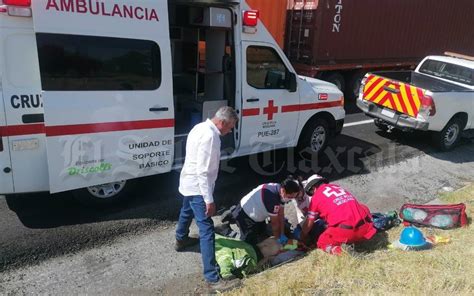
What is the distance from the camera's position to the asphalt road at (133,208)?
453 centimetres

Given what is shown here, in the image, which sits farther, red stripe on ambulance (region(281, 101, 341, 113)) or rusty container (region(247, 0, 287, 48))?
rusty container (region(247, 0, 287, 48))

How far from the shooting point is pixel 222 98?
6441mm

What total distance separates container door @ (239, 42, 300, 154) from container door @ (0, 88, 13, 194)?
2923 mm

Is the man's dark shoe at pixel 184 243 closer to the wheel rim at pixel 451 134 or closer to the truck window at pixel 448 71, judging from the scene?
the wheel rim at pixel 451 134

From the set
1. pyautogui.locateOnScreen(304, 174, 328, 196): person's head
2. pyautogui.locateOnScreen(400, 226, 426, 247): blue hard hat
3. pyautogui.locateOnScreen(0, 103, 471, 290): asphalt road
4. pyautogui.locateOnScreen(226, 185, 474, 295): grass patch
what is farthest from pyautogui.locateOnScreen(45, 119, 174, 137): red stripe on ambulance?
pyautogui.locateOnScreen(400, 226, 426, 247): blue hard hat

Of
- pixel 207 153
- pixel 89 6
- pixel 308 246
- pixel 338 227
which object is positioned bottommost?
pixel 308 246

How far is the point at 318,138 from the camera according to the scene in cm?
745

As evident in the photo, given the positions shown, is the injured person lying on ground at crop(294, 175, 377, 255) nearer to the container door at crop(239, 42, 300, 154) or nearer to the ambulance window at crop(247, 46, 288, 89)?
the container door at crop(239, 42, 300, 154)

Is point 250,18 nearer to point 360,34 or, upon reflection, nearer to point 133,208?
point 133,208

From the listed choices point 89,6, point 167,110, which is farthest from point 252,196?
point 89,6

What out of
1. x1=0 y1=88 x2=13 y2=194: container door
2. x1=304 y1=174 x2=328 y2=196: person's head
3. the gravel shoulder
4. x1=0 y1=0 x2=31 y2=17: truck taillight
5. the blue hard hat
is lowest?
the gravel shoulder

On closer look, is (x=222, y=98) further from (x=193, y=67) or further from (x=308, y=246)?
(x=308, y=246)

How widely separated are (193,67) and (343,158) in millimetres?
3148

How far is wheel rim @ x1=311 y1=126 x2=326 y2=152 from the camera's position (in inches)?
288
